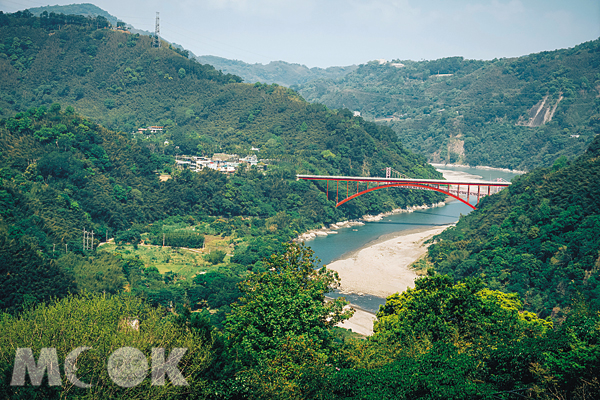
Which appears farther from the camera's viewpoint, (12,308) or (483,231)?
(483,231)

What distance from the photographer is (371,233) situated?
188ft

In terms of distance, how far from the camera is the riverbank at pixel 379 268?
33.0 m

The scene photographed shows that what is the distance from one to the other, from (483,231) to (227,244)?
21.7m

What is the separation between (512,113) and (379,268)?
96537mm

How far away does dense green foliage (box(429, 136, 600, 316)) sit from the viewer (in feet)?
99.7

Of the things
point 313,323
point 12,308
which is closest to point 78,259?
point 12,308

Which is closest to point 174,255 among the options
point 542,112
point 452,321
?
point 452,321

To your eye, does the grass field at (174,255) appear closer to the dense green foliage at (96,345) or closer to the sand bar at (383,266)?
the sand bar at (383,266)

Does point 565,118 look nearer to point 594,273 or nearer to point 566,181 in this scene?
point 566,181

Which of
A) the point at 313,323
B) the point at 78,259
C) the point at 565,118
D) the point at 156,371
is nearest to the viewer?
the point at 156,371

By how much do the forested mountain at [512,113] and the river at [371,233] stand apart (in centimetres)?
4248

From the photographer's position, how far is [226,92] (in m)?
98.3

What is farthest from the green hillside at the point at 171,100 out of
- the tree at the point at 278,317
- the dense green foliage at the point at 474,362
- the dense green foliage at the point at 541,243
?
the dense green foliage at the point at 474,362

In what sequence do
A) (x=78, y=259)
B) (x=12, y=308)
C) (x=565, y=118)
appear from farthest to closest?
(x=565, y=118), (x=78, y=259), (x=12, y=308)
